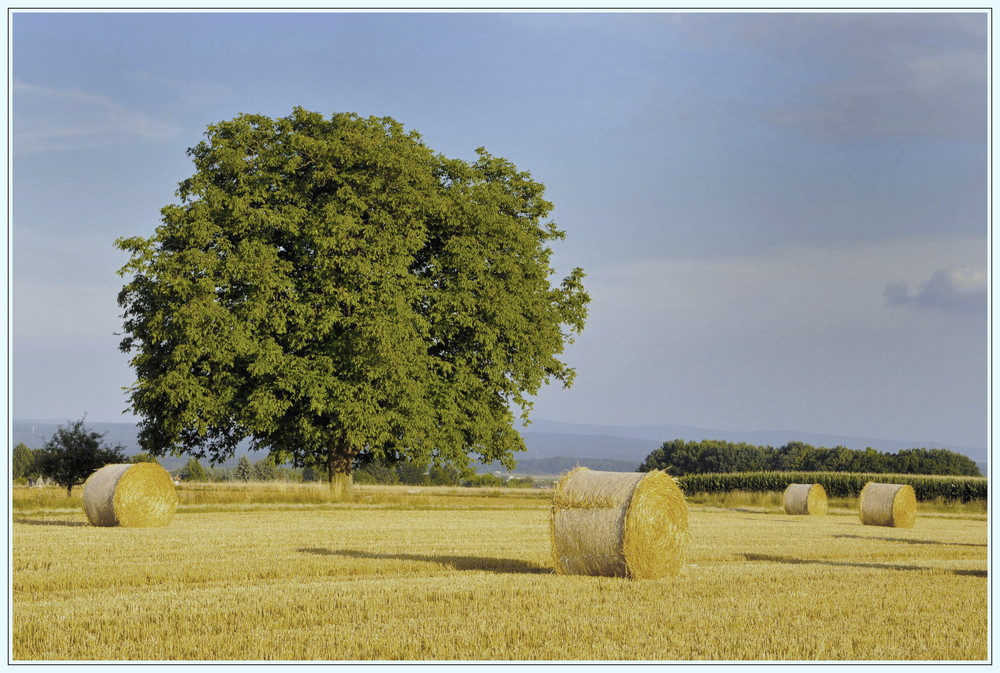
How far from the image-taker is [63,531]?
22703mm

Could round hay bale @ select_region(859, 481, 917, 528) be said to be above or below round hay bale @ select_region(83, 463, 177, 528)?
below

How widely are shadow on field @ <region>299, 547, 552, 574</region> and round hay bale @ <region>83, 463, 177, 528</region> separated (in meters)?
7.21

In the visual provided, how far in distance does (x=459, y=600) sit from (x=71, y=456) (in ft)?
90.3

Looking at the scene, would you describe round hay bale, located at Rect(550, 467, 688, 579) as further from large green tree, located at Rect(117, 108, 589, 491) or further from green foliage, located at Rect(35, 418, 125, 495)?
green foliage, located at Rect(35, 418, 125, 495)

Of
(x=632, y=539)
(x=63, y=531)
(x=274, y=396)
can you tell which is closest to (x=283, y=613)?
(x=632, y=539)

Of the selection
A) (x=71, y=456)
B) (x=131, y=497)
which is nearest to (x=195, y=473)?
(x=71, y=456)

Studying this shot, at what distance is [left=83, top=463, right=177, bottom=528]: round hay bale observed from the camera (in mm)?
24578

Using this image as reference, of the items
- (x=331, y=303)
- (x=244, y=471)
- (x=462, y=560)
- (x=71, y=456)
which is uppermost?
(x=331, y=303)

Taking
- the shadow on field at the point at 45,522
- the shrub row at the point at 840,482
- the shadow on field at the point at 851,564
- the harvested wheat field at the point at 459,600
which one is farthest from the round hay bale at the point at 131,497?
the shrub row at the point at 840,482

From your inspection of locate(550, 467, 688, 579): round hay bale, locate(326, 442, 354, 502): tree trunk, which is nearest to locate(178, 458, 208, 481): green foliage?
locate(326, 442, 354, 502): tree trunk

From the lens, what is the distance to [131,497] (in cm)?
2473

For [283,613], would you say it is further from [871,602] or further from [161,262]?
[161,262]

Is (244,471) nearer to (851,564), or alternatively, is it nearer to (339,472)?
(339,472)

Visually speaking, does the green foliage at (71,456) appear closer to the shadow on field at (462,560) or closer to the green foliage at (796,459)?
the shadow on field at (462,560)
